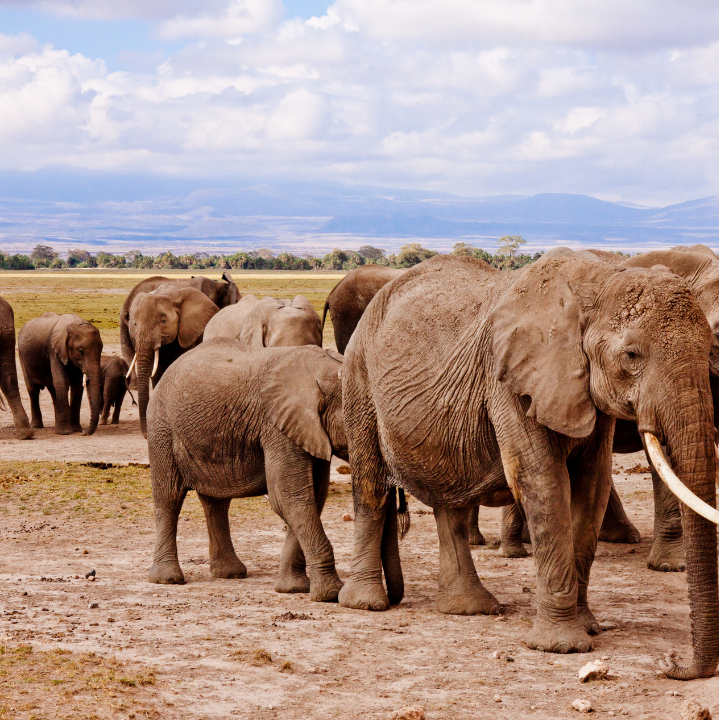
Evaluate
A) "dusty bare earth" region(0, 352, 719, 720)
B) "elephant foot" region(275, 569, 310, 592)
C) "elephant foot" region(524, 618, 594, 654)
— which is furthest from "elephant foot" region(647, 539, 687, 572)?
"elephant foot" region(275, 569, 310, 592)

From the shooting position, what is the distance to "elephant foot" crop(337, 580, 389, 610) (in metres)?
7.12

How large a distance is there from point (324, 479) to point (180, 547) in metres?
2.28

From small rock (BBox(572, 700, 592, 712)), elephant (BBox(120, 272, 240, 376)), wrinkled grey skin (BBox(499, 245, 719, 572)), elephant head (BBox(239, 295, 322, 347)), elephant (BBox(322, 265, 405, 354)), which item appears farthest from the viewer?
elephant (BBox(120, 272, 240, 376))

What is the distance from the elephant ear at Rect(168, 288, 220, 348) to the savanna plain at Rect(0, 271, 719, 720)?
7.70 metres

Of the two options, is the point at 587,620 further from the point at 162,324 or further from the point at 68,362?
the point at 68,362

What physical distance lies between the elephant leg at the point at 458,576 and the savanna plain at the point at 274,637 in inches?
6.4

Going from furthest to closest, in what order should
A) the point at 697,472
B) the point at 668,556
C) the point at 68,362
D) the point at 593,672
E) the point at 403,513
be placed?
the point at 68,362, the point at 668,556, the point at 403,513, the point at 593,672, the point at 697,472

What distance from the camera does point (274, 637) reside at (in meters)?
6.31

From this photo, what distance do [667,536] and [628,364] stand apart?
11.4ft

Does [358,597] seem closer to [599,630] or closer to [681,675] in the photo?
[599,630]

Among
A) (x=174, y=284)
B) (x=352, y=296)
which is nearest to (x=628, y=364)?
(x=352, y=296)

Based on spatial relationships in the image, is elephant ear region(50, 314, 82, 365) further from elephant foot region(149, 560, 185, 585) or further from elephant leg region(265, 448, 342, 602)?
elephant leg region(265, 448, 342, 602)

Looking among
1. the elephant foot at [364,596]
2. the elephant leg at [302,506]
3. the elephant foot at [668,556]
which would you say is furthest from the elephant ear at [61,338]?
the elephant foot at [668,556]

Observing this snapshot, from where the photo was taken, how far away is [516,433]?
5914 mm
